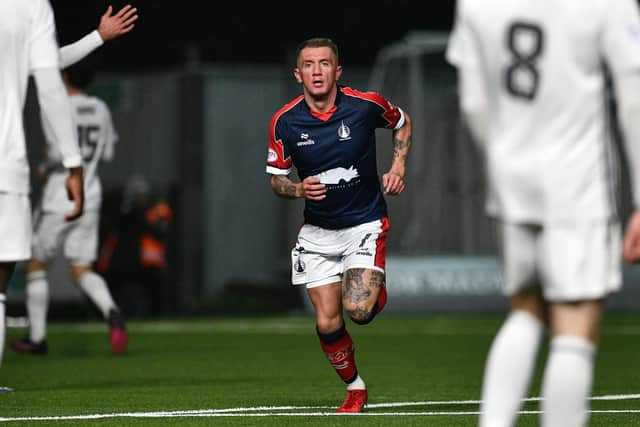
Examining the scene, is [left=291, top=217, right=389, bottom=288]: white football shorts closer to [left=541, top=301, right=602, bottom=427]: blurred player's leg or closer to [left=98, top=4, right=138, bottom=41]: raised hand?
[left=98, top=4, right=138, bottom=41]: raised hand

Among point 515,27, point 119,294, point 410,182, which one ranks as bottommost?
point 119,294

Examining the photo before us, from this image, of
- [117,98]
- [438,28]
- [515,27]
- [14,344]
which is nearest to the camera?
[515,27]

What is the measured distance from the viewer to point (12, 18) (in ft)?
25.1

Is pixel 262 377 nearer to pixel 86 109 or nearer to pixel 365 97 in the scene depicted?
pixel 365 97

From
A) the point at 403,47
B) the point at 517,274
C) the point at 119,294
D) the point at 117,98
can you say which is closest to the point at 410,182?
the point at 403,47

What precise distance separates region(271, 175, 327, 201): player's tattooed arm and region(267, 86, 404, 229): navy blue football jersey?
10 centimetres

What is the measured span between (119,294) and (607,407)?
45.4 feet

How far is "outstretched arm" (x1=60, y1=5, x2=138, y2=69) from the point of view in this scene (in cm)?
891

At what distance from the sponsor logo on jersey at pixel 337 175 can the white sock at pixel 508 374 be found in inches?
125

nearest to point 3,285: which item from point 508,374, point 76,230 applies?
point 508,374

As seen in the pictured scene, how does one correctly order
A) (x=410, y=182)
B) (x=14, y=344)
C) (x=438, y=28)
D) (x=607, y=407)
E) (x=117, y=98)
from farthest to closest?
(x=438, y=28)
(x=117, y=98)
(x=410, y=182)
(x=14, y=344)
(x=607, y=407)

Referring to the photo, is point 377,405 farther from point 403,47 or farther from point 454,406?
point 403,47

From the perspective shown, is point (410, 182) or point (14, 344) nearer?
point (14, 344)

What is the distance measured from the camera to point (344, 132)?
8.53 m
